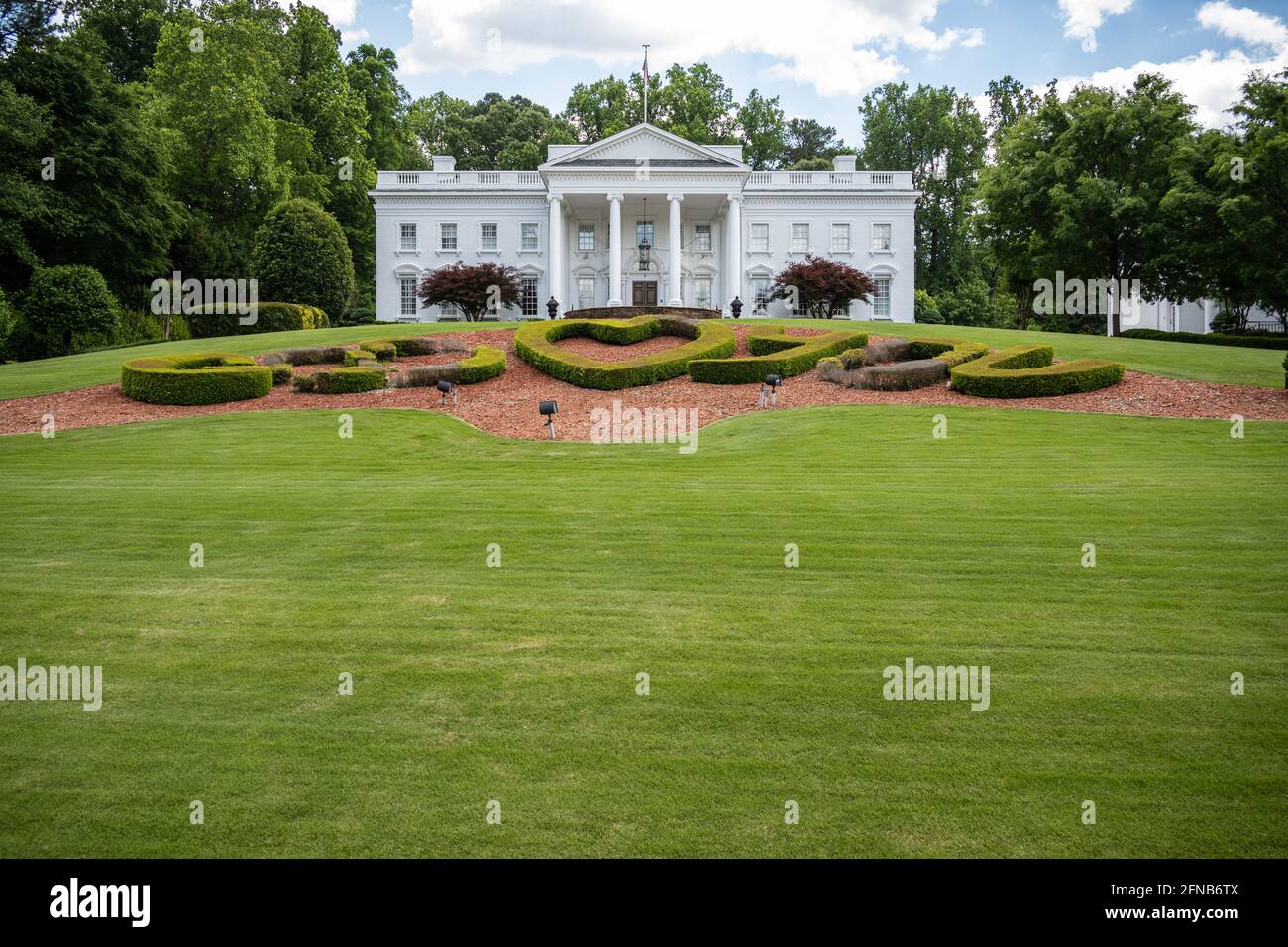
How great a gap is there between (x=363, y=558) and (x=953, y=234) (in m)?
72.3

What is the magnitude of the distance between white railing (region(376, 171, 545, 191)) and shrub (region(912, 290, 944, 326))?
2841 cm

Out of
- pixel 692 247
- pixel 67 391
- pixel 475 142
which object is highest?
pixel 475 142

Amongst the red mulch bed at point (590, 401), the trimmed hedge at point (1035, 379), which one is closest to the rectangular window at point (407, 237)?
the red mulch bed at point (590, 401)

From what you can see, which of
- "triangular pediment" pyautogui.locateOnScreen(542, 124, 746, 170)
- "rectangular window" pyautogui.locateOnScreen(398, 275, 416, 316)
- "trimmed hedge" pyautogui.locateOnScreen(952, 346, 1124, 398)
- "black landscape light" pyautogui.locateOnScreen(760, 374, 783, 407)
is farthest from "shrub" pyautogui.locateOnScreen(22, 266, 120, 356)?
"trimmed hedge" pyautogui.locateOnScreen(952, 346, 1124, 398)

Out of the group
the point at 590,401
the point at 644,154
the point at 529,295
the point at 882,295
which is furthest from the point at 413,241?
the point at 590,401

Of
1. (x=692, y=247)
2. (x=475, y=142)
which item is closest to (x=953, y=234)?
(x=692, y=247)

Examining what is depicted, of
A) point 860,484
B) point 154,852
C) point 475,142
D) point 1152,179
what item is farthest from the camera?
point 475,142

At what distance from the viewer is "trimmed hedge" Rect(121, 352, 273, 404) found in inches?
886

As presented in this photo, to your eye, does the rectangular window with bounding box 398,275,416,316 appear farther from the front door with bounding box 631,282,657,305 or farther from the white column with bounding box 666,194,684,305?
the white column with bounding box 666,194,684,305

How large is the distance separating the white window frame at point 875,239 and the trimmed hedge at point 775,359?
32.3 meters

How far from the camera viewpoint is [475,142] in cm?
7819

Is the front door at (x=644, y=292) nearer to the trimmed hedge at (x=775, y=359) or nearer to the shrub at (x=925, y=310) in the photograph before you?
the shrub at (x=925, y=310)

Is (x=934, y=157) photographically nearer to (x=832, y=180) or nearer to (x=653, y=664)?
(x=832, y=180)

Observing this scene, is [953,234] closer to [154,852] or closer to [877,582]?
[877,582]
